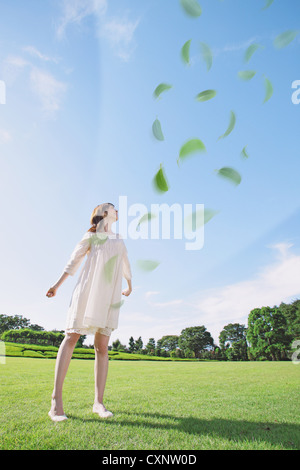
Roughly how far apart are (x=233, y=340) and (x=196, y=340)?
9.01 metres

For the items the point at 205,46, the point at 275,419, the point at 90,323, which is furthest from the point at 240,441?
the point at 205,46

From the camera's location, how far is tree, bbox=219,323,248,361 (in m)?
59.1

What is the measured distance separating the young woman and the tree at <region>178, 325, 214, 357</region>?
70.0m

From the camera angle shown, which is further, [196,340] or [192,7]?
Answer: [196,340]

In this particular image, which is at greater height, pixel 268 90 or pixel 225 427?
pixel 268 90

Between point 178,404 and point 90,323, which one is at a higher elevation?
point 90,323

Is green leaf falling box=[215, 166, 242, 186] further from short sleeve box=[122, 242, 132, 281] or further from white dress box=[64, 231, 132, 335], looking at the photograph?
short sleeve box=[122, 242, 132, 281]

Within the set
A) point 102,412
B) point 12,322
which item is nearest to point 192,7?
point 102,412

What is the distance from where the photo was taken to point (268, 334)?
46.4 metres

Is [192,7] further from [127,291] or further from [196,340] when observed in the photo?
[196,340]
